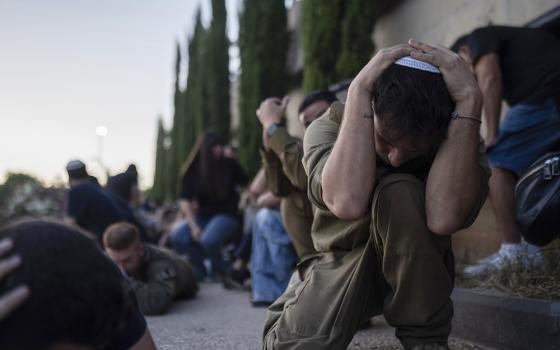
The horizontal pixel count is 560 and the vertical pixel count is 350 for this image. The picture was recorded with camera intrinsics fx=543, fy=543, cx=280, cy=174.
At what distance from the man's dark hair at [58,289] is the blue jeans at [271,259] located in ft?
9.81

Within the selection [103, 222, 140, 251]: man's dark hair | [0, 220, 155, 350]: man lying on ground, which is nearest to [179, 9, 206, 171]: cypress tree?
[103, 222, 140, 251]: man's dark hair

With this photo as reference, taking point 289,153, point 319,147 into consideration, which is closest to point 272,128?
point 289,153

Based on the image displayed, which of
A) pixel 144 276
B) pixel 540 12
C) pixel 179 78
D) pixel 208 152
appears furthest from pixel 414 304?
pixel 179 78

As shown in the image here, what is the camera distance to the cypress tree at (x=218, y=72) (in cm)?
1584

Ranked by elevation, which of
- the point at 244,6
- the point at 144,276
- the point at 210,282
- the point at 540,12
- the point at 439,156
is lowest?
the point at 210,282

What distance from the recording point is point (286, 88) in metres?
10.7

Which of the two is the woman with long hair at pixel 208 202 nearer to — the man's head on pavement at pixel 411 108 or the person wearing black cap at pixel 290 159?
the person wearing black cap at pixel 290 159

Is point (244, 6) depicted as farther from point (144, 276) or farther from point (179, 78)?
point (179, 78)

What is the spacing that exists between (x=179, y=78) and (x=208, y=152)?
20.1 m

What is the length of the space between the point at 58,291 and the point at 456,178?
122cm

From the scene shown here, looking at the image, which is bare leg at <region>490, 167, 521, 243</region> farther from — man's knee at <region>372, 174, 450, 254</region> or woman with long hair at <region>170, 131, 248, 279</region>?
woman with long hair at <region>170, 131, 248, 279</region>

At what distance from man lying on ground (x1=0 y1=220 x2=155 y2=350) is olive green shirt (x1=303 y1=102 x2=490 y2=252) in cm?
88

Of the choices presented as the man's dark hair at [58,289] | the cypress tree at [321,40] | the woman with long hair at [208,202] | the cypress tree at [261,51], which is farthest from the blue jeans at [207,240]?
the man's dark hair at [58,289]

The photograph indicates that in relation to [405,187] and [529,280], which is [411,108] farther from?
[529,280]
